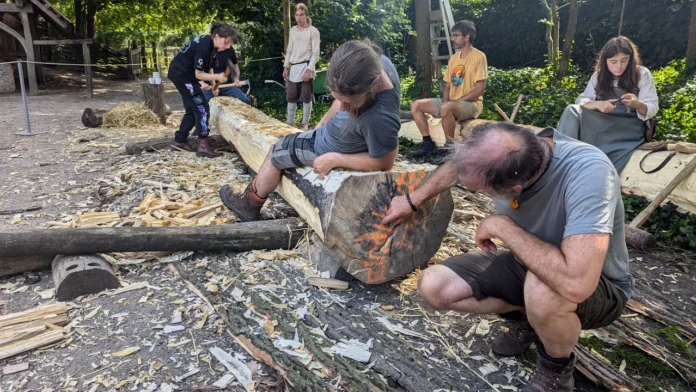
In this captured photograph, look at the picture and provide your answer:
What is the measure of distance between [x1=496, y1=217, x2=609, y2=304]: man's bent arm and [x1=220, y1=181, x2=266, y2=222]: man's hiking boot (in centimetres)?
227

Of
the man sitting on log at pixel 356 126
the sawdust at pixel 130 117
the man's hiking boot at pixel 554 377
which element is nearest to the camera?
the man's hiking boot at pixel 554 377

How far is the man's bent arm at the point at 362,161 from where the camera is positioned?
309 cm

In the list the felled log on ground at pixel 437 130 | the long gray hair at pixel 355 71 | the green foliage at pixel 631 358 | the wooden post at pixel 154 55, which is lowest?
the wooden post at pixel 154 55

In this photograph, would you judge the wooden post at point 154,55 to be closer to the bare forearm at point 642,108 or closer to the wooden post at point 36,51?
the wooden post at point 36,51

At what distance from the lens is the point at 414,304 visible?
3.08 m

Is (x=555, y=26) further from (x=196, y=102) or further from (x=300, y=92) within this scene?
(x=196, y=102)

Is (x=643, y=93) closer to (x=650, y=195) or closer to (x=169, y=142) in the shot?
(x=650, y=195)

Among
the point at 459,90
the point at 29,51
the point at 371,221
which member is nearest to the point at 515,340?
the point at 371,221

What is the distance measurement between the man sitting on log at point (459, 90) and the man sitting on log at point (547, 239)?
3739mm

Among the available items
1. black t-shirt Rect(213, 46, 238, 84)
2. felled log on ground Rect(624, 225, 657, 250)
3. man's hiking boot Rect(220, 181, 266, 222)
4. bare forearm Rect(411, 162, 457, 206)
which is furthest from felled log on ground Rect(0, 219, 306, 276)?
black t-shirt Rect(213, 46, 238, 84)

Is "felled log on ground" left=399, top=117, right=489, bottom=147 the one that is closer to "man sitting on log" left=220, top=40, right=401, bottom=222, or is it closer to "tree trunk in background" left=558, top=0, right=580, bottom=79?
"man sitting on log" left=220, top=40, right=401, bottom=222

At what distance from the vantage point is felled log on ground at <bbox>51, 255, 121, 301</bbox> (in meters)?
3.01

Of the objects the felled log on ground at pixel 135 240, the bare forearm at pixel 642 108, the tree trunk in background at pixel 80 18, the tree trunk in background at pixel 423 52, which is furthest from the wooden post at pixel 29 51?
the bare forearm at pixel 642 108

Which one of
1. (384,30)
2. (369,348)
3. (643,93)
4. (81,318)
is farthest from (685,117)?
(384,30)
